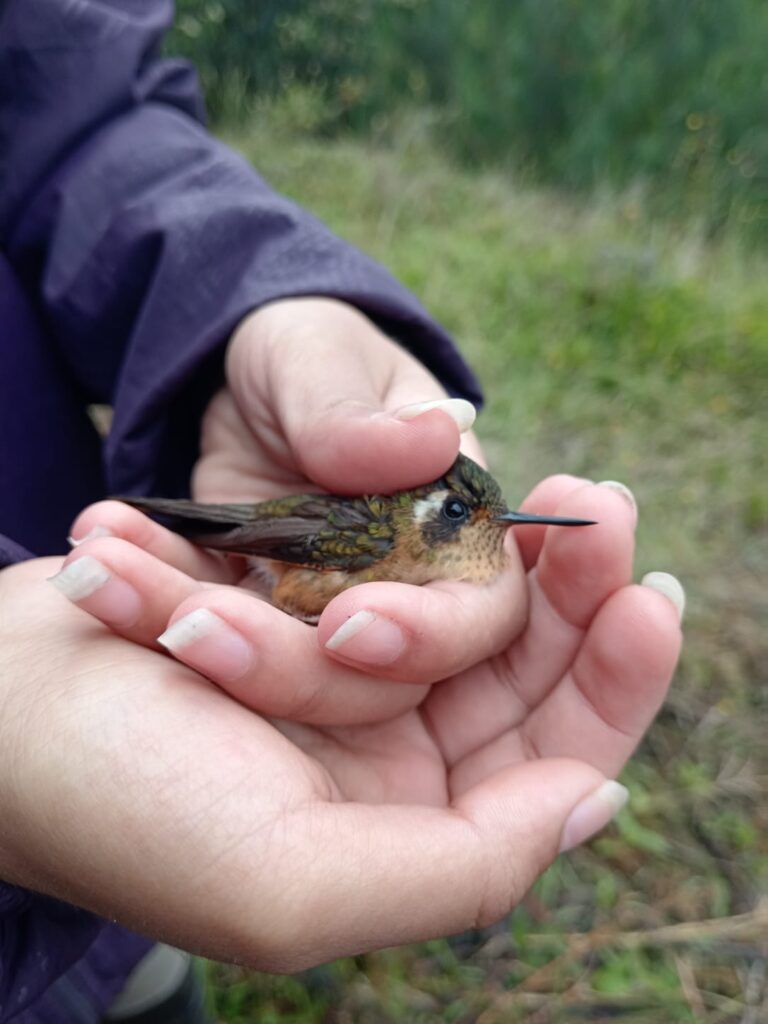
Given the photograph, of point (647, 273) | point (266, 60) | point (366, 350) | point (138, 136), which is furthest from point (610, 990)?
point (266, 60)

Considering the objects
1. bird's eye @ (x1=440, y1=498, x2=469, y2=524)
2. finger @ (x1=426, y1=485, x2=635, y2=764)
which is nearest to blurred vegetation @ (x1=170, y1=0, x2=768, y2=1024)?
finger @ (x1=426, y1=485, x2=635, y2=764)

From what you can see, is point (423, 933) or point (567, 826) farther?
point (567, 826)

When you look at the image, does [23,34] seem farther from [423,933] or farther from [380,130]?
[380,130]

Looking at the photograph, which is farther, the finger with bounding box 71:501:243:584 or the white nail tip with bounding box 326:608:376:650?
the finger with bounding box 71:501:243:584

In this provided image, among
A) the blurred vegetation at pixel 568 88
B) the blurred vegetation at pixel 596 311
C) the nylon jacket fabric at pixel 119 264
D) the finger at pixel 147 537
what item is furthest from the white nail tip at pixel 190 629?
the blurred vegetation at pixel 568 88

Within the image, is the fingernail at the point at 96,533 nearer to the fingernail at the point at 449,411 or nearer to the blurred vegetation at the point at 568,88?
the fingernail at the point at 449,411

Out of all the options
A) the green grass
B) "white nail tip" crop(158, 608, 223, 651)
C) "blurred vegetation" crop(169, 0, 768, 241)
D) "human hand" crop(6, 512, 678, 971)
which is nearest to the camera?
"human hand" crop(6, 512, 678, 971)

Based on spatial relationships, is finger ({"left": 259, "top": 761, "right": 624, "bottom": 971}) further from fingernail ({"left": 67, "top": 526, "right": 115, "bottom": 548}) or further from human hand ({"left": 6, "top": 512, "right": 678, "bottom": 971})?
fingernail ({"left": 67, "top": 526, "right": 115, "bottom": 548})
